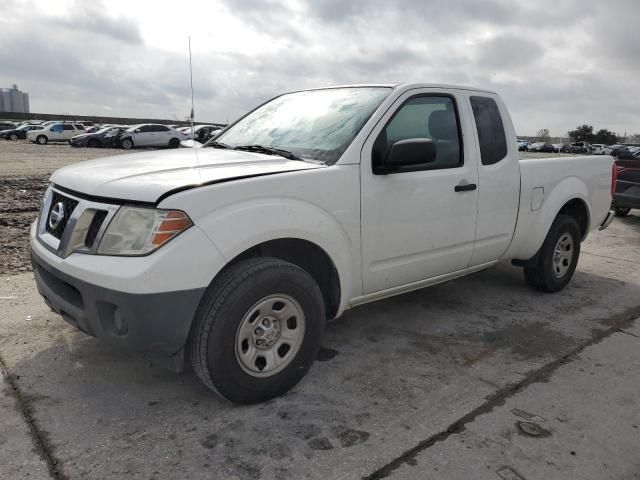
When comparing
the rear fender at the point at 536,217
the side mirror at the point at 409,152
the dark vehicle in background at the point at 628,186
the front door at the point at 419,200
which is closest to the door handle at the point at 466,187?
the front door at the point at 419,200

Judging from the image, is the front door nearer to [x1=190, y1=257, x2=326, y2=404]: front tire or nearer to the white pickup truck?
the white pickup truck

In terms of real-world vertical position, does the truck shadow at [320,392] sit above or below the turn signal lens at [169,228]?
below

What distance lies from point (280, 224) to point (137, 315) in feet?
2.80

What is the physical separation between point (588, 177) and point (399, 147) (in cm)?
299

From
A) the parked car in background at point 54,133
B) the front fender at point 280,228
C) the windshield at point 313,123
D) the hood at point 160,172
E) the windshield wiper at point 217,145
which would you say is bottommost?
the front fender at point 280,228

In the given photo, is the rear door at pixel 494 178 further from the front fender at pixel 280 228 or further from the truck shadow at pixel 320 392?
the front fender at pixel 280 228

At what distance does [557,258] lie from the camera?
5.12 metres

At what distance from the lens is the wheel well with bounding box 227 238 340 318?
9.99 ft

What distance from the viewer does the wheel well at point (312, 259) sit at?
3045mm

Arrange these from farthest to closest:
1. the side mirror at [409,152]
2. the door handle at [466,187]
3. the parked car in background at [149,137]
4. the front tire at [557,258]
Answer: the parked car in background at [149,137] < the front tire at [557,258] < the door handle at [466,187] < the side mirror at [409,152]

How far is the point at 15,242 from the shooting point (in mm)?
6312

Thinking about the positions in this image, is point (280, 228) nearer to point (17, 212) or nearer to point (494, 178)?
point (494, 178)

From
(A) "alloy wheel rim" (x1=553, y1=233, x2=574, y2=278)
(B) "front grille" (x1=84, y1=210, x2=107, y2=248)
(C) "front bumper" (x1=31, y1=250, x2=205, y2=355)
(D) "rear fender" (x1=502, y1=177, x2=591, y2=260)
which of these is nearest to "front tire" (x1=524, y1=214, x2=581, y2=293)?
(A) "alloy wheel rim" (x1=553, y1=233, x2=574, y2=278)

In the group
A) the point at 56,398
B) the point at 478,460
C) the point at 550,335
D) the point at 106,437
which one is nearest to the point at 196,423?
the point at 106,437
